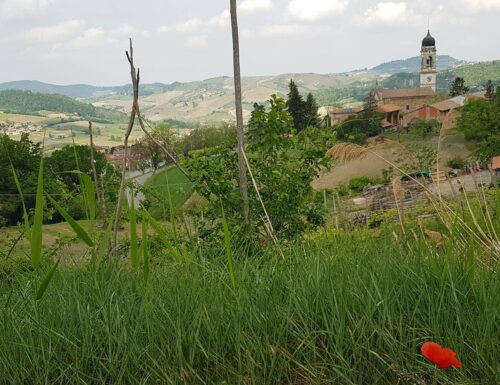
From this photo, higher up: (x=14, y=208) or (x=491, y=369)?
(x=491, y=369)

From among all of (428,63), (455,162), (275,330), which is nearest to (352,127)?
(275,330)

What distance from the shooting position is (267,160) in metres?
7.16

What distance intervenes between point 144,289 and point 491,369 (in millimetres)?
1223

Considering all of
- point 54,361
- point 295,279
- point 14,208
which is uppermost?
point 295,279

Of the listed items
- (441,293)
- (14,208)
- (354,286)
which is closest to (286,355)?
(354,286)

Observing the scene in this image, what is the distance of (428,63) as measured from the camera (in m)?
132

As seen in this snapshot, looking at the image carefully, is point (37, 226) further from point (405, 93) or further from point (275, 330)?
point (405, 93)

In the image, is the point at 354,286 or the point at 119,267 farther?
the point at 119,267

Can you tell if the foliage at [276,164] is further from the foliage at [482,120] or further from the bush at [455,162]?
the bush at [455,162]

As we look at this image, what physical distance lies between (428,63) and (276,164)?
136839 millimetres

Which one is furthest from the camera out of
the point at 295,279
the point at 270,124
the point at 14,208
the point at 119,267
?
the point at 14,208

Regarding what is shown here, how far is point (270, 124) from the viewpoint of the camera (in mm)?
7051

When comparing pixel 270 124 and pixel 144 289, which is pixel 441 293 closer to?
pixel 144 289

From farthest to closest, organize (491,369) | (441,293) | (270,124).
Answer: (270,124)
(441,293)
(491,369)
